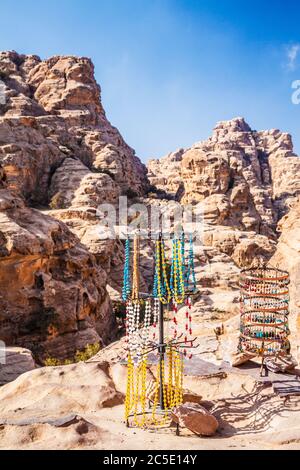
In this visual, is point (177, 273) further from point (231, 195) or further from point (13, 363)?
point (231, 195)

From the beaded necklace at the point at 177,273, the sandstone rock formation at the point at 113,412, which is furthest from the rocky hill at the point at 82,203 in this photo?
the beaded necklace at the point at 177,273

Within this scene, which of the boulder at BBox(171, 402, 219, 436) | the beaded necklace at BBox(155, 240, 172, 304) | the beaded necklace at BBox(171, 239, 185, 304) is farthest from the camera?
the beaded necklace at BBox(171, 239, 185, 304)

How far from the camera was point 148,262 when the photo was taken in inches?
1937

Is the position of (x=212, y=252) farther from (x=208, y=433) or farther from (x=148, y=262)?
(x=208, y=433)

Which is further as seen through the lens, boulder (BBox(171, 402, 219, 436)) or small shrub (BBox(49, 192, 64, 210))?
small shrub (BBox(49, 192, 64, 210))

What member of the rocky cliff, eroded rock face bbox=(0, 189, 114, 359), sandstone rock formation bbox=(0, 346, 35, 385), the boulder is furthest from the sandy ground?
the rocky cliff

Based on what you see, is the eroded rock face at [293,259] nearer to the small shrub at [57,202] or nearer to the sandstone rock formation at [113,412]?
the sandstone rock formation at [113,412]

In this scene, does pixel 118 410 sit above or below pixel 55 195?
below

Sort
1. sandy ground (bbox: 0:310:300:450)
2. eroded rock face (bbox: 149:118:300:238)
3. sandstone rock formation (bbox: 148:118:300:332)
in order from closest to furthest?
sandy ground (bbox: 0:310:300:450) < sandstone rock formation (bbox: 148:118:300:332) < eroded rock face (bbox: 149:118:300:238)

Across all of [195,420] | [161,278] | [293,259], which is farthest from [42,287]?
[195,420]

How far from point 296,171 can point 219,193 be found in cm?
4259

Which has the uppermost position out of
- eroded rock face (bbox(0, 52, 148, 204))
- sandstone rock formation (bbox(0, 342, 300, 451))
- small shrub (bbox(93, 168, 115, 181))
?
eroded rock face (bbox(0, 52, 148, 204))

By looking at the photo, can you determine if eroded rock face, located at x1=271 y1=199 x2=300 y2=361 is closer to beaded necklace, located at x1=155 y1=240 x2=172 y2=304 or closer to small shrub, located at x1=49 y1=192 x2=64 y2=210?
beaded necklace, located at x1=155 y1=240 x2=172 y2=304

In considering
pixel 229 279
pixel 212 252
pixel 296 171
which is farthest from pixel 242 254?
pixel 296 171
